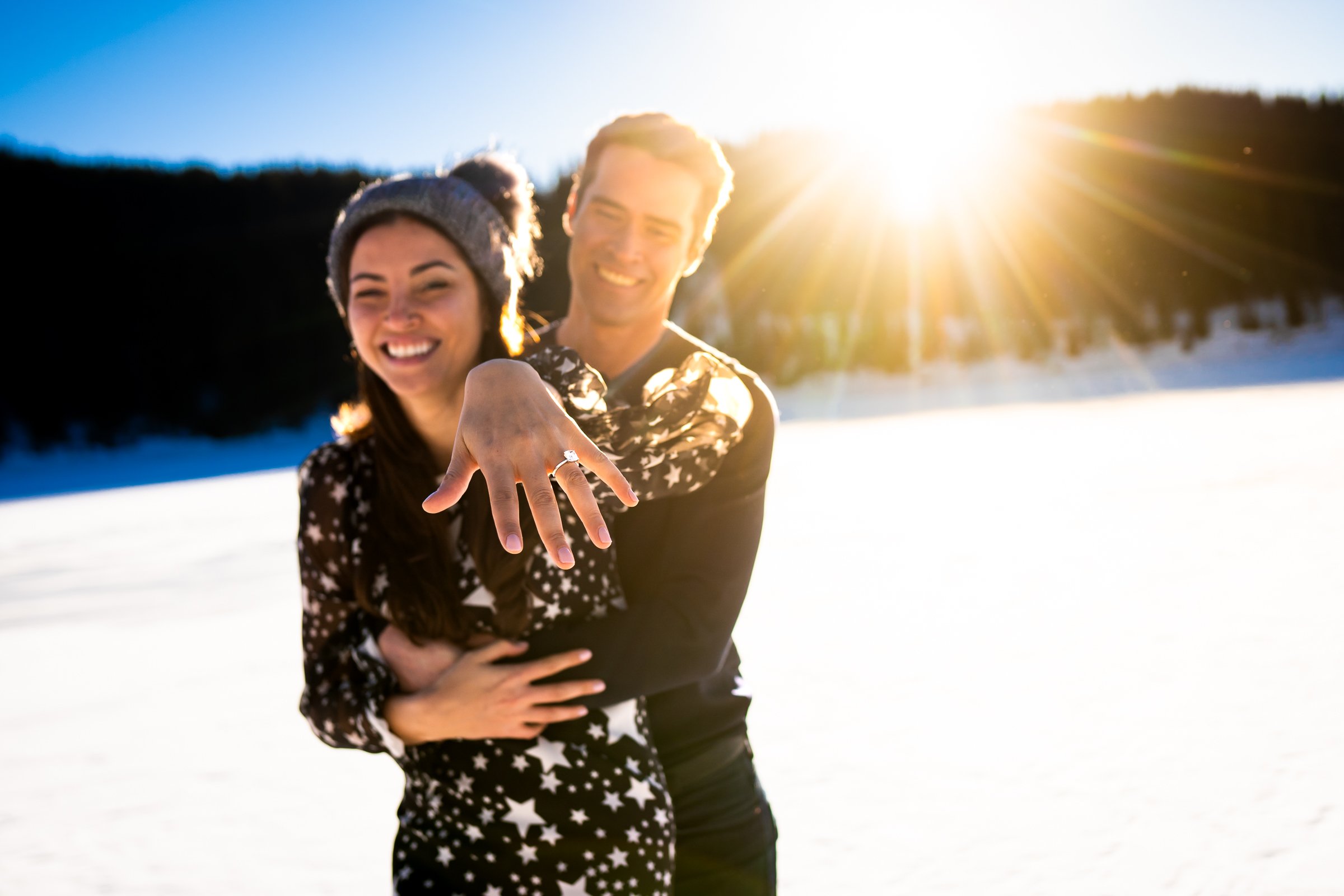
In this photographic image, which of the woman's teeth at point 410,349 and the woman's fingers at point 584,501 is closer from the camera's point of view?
the woman's fingers at point 584,501

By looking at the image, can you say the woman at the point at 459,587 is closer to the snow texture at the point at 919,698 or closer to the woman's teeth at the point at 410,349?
the woman's teeth at the point at 410,349

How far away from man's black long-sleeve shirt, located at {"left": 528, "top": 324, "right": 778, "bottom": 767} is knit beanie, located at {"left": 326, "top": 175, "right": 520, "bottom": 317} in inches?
12.1

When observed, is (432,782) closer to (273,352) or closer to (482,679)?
(482,679)

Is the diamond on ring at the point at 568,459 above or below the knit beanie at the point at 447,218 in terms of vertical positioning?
below

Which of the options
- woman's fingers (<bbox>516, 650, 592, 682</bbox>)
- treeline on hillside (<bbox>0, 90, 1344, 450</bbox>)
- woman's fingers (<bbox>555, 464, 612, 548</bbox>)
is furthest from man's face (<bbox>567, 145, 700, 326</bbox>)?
treeline on hillside (<bbox>0, 90, 1344, 450</bbox>)

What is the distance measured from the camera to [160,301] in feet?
45.3

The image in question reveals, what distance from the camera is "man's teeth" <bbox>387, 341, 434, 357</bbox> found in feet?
3.99

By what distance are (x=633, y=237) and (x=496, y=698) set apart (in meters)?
0.88

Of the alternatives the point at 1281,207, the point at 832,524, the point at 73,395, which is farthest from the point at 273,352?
the point at 1281,207

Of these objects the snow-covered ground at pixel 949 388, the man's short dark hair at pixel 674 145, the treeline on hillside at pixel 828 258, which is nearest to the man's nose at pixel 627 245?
the man's short dark hair at pixel 674 145

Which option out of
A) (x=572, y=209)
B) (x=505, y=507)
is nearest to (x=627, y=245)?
(x=572, y=209)

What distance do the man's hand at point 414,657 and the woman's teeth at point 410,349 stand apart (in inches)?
15.9

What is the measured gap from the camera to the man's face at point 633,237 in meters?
1.57

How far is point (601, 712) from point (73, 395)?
14.7 m
